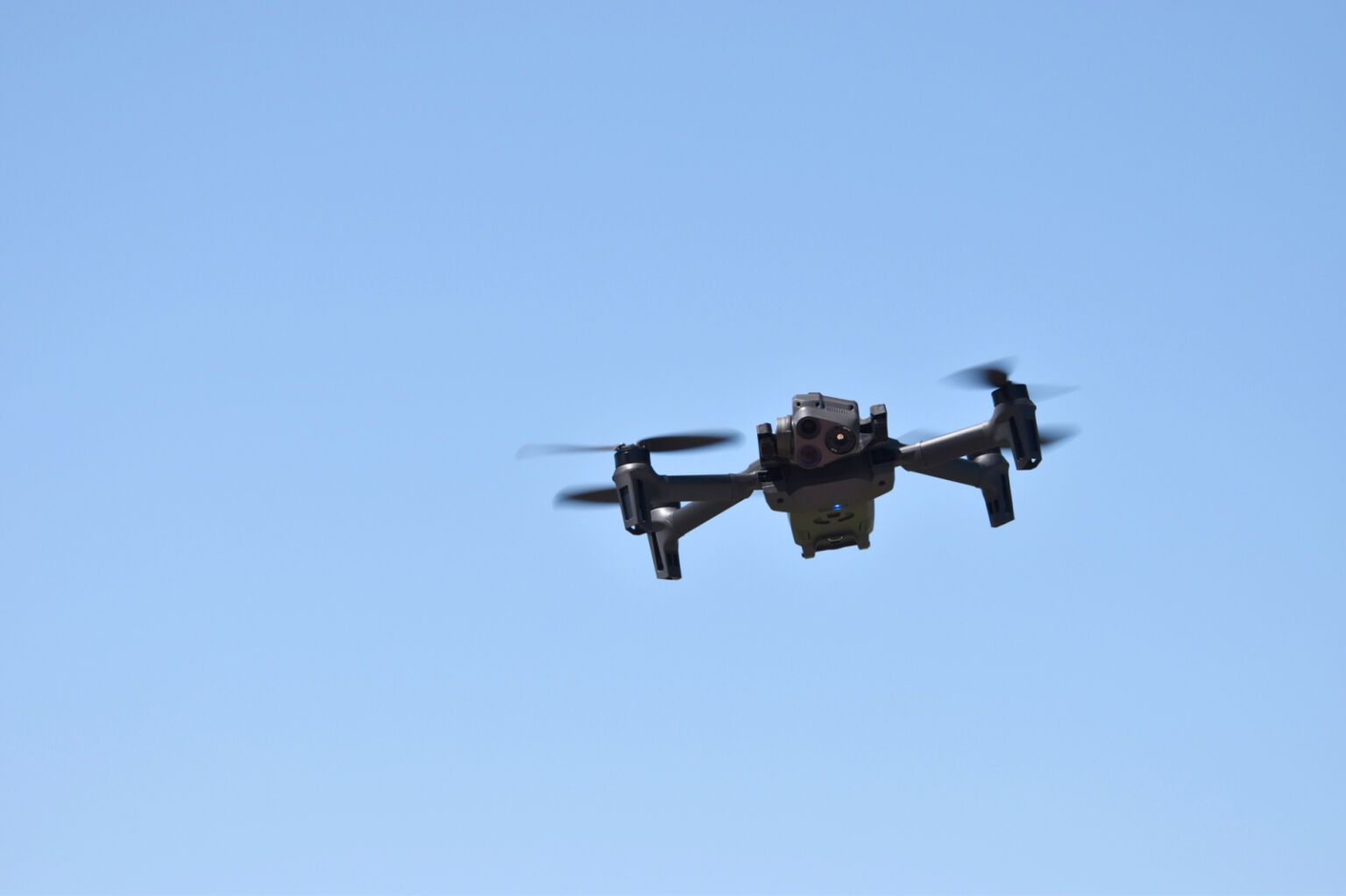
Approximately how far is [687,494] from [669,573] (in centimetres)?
526

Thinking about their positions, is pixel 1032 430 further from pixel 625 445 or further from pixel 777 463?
pixel 625 445

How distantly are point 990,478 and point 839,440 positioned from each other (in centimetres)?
685

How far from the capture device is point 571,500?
155ft

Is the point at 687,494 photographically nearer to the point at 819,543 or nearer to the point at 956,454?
the point at 819,543

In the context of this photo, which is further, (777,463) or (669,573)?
(669,573)

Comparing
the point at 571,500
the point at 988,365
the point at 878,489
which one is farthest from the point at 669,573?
the point at 988,365

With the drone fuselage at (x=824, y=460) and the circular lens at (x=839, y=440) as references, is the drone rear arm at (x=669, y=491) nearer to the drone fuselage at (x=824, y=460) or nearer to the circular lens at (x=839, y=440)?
the drone fuselage at (x=824, y=460)

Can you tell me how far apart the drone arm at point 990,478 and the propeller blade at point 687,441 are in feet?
23.9

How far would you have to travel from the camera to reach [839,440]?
44406 mm

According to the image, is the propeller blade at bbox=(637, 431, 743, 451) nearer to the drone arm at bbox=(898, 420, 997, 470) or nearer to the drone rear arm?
the drone rear arm

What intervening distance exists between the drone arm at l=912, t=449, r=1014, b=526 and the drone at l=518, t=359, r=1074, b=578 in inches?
69.6

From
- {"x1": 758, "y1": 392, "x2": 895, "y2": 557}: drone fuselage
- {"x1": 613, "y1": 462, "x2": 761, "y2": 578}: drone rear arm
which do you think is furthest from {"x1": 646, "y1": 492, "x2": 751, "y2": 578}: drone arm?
{"x1": 758, "y1": 392, "x2": 895, "y2": 557}: drone fuselage

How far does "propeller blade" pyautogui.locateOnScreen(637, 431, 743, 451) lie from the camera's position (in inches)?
1790

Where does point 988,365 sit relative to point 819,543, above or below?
above
